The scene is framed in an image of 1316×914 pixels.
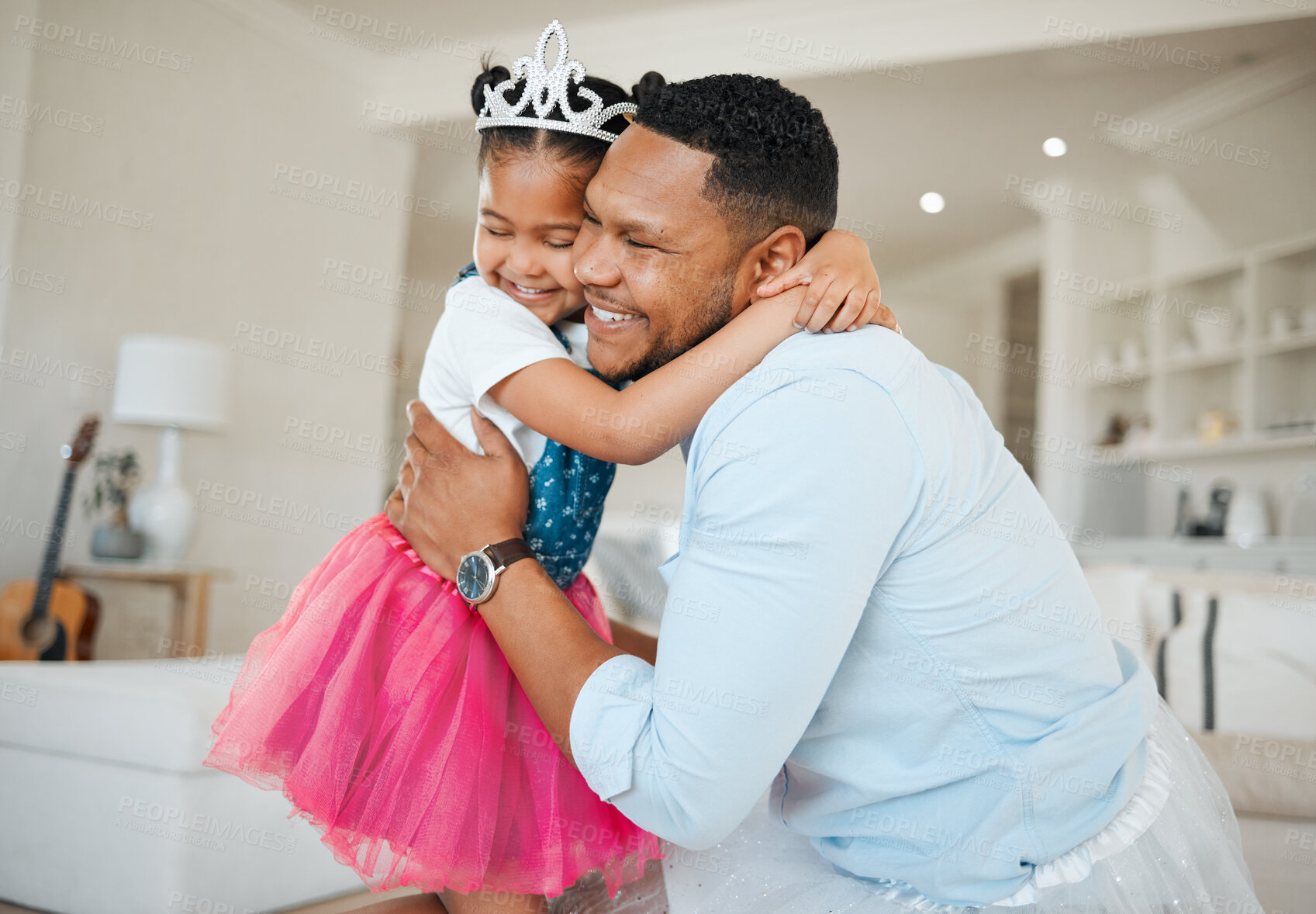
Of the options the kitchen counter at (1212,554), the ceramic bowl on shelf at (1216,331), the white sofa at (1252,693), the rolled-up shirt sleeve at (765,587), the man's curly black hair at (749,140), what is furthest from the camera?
the ceramic bowl on shelf at (1216,331)

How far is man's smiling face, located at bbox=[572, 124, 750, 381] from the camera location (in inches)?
40.1

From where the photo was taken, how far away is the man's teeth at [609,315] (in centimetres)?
111

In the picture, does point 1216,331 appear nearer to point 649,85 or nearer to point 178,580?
point 649,85

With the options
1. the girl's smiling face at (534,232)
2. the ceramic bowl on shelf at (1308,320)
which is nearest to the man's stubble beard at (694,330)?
the girl's smiling face at (534,232)

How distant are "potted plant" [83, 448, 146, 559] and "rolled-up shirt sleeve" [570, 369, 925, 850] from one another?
12.0 ft

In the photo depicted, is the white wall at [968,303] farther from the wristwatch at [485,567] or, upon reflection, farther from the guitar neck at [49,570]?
the wristwatch at [485,567]

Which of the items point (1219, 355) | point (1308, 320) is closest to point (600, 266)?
point (1308, 320)

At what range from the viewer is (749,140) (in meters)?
1.02

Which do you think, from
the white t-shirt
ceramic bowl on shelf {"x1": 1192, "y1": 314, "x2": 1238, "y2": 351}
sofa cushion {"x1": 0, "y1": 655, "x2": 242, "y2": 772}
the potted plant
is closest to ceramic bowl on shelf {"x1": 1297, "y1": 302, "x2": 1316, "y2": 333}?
ceramic bowl on shelf {"x1": 1192, "y1": 314, "x2": 1238, "y2": 351}

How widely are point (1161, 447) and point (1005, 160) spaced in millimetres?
2006

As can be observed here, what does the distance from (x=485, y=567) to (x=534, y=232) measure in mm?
523

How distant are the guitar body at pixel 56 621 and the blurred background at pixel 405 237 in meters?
0.17

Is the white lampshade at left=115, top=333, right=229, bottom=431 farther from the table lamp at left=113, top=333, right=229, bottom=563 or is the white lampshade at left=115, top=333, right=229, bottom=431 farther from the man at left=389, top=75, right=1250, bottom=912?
the man at left=389, top=75, right=1250, bottom=912

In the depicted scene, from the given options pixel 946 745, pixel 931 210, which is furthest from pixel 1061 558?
pixel 931 210
